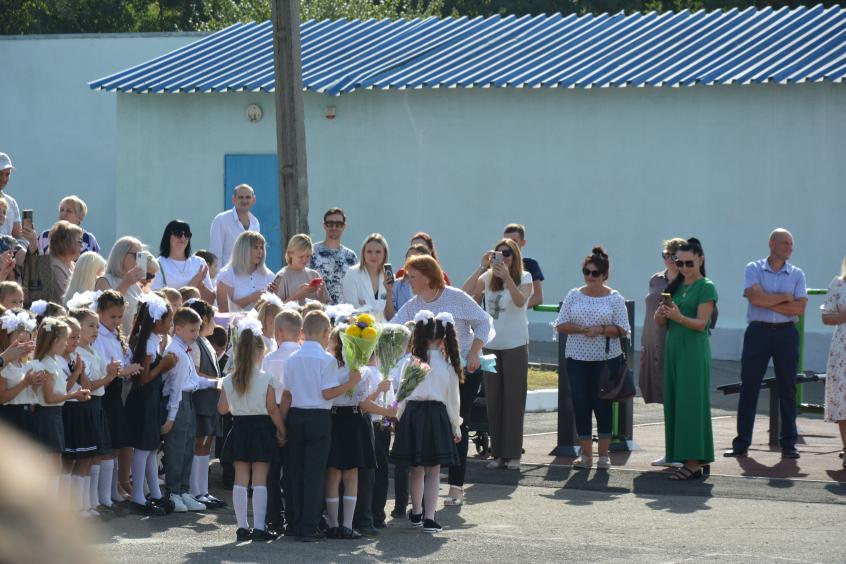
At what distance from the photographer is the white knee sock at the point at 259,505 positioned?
7953mm

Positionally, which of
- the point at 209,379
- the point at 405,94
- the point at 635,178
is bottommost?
the point at 209,379

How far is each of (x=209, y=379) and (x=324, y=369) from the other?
5.51 feet

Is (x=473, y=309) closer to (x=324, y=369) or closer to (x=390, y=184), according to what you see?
(x=324, y=369)

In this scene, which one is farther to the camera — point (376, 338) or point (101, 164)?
point (101, 164)

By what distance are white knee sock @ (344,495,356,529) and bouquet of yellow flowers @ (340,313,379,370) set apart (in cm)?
81

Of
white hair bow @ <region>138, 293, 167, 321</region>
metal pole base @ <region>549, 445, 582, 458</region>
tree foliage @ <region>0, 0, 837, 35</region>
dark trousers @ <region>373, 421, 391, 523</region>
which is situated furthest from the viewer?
tree foliage @ <region>0, 0, 837, 35</region>

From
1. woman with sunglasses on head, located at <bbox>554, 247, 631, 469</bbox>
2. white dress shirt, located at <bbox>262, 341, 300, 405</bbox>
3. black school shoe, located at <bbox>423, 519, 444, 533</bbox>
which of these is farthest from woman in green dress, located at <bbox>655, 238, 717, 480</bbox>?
white dress shirt, located at <bbox>262, 341, 300, 405</bbox>

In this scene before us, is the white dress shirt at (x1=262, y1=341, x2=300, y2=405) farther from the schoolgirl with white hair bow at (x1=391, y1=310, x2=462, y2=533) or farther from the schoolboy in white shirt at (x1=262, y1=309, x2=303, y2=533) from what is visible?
the schoolgirl with white hair bow at (x1=391, y1=310, x2=462, y2=533)

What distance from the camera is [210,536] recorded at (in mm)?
8109

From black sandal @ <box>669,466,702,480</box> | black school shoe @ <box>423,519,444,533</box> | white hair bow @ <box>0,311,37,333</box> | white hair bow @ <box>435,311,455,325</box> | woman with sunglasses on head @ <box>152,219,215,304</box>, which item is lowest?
black sandal @ <box>669,466,702,480</box>

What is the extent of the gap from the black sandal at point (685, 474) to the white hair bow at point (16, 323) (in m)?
4.92

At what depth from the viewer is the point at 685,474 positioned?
10.3 metres

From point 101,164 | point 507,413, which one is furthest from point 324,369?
point 101,164

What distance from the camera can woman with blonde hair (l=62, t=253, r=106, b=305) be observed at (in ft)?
32.2
